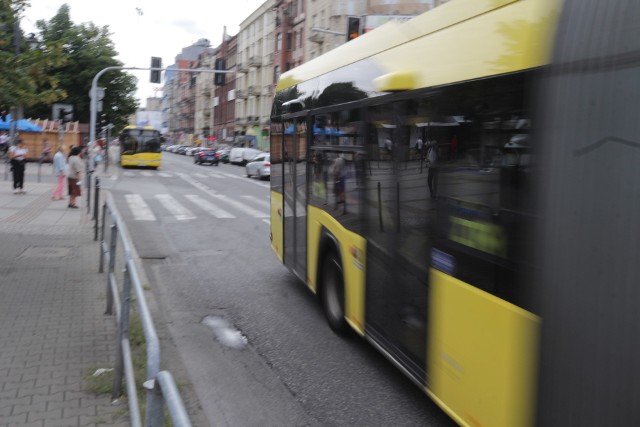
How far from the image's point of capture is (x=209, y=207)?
18859mm

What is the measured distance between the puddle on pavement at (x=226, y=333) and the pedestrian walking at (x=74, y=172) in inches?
395

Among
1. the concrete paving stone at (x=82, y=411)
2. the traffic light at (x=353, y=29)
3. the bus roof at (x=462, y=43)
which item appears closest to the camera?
the bus roof at (x=462, y=43)

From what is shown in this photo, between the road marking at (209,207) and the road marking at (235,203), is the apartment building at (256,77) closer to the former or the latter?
the road marking at (235,203)

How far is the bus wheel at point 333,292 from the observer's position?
238 inches

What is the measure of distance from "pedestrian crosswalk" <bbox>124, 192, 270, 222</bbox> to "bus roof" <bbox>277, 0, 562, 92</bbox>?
11.9 meters

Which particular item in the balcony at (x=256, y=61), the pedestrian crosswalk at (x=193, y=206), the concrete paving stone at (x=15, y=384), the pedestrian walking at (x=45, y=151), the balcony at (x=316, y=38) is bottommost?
the concrete paving stone at (x=15, y=384)

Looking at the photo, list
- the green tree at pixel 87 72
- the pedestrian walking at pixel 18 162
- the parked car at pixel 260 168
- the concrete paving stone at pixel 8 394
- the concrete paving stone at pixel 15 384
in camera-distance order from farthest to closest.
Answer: the green tree at pixel 87 72
the parked car at pixel 260 168
the pedestrian walking at pixel 18 162
the concrete paving stone at pixel 15 384
the concrete paving stone at pixel 8 394

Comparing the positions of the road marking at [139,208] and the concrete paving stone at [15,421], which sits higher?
Result: the road marking at [139,208]

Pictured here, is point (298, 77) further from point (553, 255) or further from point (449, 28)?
point (553, 255)

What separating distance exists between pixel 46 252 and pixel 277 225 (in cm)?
425

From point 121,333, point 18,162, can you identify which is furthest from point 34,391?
point 18,162

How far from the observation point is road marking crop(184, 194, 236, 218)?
666 inches

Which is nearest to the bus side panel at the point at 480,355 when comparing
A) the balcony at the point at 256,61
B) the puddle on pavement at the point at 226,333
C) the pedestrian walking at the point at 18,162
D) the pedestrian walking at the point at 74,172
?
the puddle on pavement at the point at 226,333

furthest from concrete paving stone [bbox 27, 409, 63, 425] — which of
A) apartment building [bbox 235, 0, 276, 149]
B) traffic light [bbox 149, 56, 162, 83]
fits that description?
apartment building [bbox 235, 0, 276, 149]
